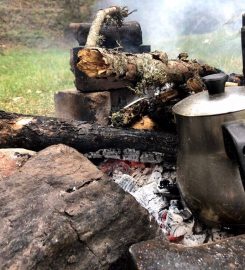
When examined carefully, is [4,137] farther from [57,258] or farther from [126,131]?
[57,258]

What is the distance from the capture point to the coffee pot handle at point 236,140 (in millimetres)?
1372

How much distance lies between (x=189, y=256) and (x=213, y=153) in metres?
0.43

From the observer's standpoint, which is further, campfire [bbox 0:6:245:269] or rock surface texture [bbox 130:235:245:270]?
campfire [bbox 0:6:245:269]

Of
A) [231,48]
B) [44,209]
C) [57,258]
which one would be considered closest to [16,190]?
[44,209]

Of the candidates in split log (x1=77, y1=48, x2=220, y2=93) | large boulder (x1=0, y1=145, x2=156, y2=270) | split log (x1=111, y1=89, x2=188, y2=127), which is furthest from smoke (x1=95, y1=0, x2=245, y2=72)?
large boulder (x1=0, y1=145, x2=156, y2=270)

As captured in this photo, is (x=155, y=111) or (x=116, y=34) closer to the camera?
(x=155, y=111)

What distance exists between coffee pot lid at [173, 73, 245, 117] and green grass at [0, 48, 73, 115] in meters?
3.57

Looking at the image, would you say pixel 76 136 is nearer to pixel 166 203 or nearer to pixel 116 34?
pixel 166 203

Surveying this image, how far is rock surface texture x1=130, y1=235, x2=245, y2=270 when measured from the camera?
4.48 feet

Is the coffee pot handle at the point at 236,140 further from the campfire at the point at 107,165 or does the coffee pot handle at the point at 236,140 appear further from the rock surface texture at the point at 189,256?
the campfire at the point at 107,165

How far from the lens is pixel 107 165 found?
2.59 meters

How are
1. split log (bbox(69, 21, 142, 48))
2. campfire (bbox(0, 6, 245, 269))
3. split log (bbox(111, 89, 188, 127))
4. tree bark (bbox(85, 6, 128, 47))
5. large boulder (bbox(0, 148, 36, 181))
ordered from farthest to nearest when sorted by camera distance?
split log (bbox(69, 21, 142, 48)) → tree bark (bbox(85, 6, 128, 47)) → split log (bbox(111, 89, 188, 127)) → large boulder (bbox(0, 148, 36, 181)) → campfire (bbox(0, 6, 245, 269))

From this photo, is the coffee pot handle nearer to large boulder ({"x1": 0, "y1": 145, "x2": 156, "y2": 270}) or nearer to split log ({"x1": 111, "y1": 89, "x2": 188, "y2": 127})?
large boulder ({"x1": 0, "y1": 145, "x2": 156, "y2": 270})

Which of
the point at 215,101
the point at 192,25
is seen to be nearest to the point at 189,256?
the point at 215,101
